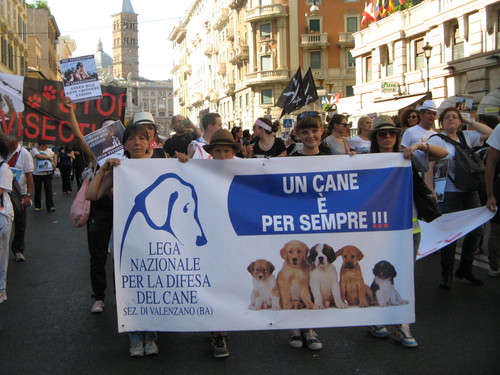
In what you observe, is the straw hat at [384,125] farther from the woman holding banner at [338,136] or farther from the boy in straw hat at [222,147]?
the woman holding banner at [338,136]

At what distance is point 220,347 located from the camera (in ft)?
14.1

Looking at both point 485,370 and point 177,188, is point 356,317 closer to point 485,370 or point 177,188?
point 485,370

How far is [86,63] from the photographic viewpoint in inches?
269

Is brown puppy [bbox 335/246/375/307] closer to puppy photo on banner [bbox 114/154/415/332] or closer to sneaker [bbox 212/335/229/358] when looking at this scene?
puppy photo on banner [bbox 114/154/415/332]

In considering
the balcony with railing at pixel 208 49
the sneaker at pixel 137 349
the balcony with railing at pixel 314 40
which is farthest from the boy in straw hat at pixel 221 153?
the balcony with railing at pixel 208 49

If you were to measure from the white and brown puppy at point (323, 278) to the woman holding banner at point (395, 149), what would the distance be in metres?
0.67

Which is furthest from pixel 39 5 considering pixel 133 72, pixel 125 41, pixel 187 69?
pixel 133 72

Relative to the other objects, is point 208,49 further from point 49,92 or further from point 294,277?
point 294,277

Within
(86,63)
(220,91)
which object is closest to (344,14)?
(220,91)

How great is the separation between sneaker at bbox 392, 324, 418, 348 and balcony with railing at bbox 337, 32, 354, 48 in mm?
50747

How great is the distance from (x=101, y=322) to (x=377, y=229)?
2.65m

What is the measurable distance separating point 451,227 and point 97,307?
3.48 metres

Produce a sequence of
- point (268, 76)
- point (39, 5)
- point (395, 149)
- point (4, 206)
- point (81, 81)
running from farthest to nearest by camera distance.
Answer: point (39, 5), point (268, 76), point (81, 81), point (4, 206), point (395, 149)

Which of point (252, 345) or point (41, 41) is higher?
point (41, 41)
